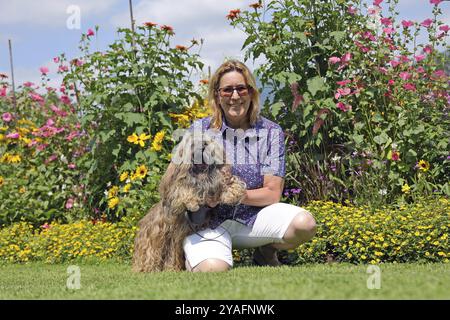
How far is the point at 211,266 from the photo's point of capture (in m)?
4.23

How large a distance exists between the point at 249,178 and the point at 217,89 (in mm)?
696

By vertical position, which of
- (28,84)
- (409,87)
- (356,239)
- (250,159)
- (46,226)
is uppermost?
(28,84)

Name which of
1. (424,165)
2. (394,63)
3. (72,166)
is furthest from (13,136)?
(424,165)

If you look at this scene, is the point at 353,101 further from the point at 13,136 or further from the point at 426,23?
the point at 13,136

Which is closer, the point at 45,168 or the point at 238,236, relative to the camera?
the point at 238,236

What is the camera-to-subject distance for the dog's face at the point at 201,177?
422cm

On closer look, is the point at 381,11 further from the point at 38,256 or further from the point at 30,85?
the point at 30,85

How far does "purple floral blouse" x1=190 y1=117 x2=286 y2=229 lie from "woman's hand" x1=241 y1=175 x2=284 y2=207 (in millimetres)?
44

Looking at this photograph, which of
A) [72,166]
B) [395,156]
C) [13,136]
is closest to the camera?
[395,156]

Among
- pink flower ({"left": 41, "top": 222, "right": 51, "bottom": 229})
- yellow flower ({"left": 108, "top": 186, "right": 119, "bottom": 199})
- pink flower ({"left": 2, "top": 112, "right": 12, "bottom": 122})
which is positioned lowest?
pink flower ({"left": 41, "top": 222, "right": 51, "bottom": 229})

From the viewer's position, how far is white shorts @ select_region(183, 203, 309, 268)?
4.34 m

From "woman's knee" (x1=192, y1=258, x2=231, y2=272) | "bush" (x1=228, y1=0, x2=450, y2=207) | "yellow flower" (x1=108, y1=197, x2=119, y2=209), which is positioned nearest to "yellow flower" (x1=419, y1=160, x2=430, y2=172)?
"bush" (x1=228, y1=0, x2=450, y2=207)

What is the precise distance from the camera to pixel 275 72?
622 centimetres

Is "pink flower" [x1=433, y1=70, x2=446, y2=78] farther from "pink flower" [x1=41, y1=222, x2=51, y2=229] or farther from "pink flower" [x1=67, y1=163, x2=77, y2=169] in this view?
"pink flower" [x1=41, y1=222, x2=51, y2=229]
